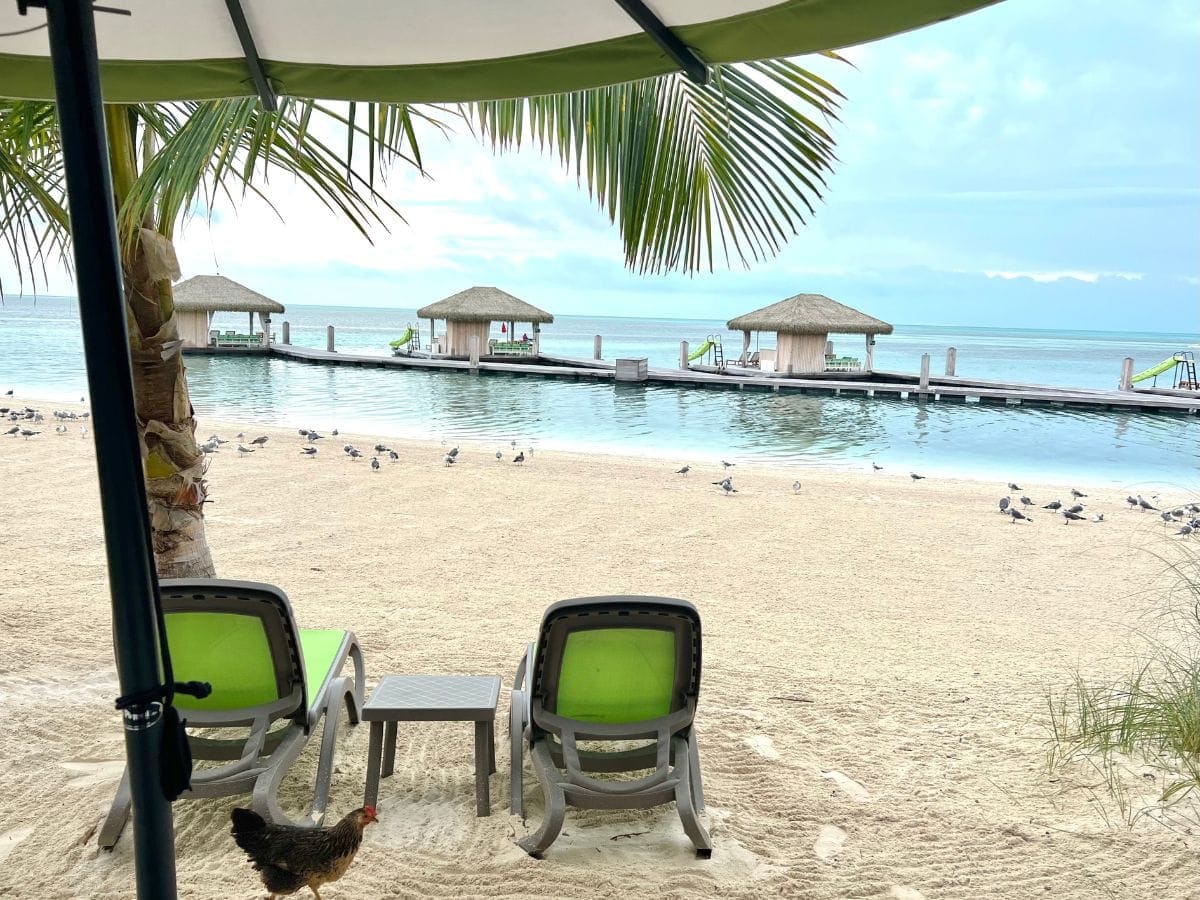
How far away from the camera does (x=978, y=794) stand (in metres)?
2.89

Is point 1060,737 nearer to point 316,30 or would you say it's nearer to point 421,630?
point 421,630

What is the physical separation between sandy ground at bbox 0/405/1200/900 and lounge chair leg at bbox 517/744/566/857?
0.05 metres

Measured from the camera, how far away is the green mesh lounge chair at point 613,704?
7.98 feet

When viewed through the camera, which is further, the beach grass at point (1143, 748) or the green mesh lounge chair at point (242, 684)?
the beach grass at point (1143, 748)

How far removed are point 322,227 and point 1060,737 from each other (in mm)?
3319

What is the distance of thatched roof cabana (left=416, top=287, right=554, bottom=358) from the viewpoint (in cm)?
3109

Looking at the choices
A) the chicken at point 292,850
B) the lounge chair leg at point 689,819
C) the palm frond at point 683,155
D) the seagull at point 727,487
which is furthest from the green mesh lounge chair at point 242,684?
the seagull at point 727,487

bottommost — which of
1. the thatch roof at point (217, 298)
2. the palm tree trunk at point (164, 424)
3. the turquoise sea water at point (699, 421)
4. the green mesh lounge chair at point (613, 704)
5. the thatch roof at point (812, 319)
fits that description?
the turquoise sea water at point (699, 421)

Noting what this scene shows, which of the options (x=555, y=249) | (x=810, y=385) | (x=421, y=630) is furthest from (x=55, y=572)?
(x=555, y=249)

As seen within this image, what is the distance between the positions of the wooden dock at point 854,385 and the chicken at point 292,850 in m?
24.5

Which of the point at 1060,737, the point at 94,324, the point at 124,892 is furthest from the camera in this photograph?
the point at 1060,737

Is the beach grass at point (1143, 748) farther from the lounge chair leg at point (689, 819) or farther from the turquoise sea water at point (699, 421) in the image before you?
the turquoise sea water at point (699, 421)

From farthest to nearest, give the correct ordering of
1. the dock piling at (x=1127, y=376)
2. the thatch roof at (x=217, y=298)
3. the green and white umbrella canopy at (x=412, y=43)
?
1. the thatch roof at (x=217, y=298)
2. the dock piling at (x=1127, y=376)
3. the green and white umbrella canopy at (x=412, y=43)

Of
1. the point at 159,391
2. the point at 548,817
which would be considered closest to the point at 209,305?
the point at 159,391
